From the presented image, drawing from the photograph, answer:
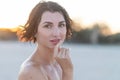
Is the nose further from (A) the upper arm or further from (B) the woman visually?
(A) the upper arm

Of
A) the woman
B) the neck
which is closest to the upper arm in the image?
the woman

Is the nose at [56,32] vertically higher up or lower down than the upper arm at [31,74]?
higher up

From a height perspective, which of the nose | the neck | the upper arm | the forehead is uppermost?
the forehead

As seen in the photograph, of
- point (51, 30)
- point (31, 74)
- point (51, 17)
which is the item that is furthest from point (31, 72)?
point (51, 17)

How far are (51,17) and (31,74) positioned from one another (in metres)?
0.48

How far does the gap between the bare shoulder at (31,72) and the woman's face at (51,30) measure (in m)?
0.19

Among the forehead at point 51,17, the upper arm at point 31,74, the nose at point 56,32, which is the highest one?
the forehead at point 51,17

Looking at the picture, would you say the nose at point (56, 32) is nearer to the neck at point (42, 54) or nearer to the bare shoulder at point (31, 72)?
the neck at point (42, 54)

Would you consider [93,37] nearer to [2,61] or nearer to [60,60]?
[2,61]

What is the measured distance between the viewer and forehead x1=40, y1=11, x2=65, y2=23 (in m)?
4.23

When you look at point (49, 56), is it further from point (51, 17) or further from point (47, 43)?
point (51, 17)

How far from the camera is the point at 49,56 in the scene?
14.3 ft

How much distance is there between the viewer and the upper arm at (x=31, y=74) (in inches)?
163

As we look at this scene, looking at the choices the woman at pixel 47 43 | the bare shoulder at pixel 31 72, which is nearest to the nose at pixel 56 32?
the woman at pixel 47 43
